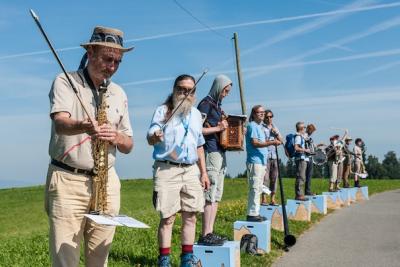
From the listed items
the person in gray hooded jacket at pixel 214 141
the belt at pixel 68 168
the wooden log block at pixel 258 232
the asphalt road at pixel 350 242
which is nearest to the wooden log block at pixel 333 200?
the asphalt road at pixel 350 242

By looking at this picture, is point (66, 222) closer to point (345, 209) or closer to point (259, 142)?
point (259, 142)

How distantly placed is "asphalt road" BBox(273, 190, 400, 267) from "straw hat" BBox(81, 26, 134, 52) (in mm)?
4920

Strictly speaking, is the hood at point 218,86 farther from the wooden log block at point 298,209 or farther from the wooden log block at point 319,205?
the wooden log block at point 319,205

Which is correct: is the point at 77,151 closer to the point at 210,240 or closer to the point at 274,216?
the point at 210,240

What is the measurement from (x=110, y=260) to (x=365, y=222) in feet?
25.8

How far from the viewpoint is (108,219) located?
12.5ft

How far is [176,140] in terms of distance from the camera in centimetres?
613

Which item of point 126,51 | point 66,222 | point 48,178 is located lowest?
point 66,222

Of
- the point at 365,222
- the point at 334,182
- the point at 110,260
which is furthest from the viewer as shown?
the point at 334,182

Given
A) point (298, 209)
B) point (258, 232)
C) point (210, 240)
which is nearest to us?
point (210, 240)

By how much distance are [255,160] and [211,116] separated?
1964 millimetres

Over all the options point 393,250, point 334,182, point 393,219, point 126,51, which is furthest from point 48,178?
point 334,182

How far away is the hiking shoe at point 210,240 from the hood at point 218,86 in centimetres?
175

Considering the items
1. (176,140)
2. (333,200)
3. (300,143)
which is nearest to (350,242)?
(300,143)
